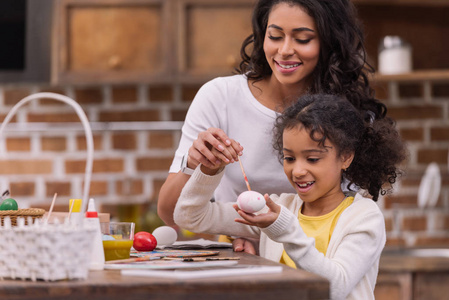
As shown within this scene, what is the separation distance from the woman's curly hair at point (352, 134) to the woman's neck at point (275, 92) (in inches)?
6.4

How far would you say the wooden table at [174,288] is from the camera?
107 cm

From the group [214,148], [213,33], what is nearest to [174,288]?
[214,148]

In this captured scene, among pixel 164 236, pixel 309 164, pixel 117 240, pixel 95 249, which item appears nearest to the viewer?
pixel 95 249

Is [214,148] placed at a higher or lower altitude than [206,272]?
higher

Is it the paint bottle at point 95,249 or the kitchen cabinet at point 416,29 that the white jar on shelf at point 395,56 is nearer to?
the kitchen cabinet at point 416,29

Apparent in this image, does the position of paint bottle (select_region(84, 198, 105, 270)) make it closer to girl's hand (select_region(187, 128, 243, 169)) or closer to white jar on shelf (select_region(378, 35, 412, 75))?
girl's hand (select_region(187, 128, 243, 169))

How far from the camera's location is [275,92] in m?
2.01

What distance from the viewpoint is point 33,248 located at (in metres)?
1.12

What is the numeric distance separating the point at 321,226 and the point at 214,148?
0.29 meters

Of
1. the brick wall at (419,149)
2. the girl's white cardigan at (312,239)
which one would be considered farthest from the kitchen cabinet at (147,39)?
the girl's white cardigan at (312,239)

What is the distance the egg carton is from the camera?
1105 millimetres

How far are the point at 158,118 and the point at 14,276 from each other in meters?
2.28

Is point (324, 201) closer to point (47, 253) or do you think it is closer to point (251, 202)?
point (251, 202)

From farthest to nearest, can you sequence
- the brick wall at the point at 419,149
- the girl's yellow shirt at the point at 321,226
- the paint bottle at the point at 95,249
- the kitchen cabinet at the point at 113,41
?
the brick wall at the point at 419,149
the kitchen cabinet at the point at 113,41
the girl's yellow shirt at the point at 321,226
the paint bottle at the point at 95,249
